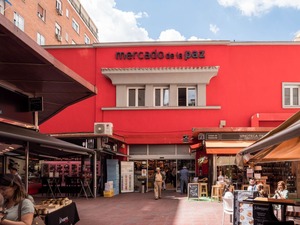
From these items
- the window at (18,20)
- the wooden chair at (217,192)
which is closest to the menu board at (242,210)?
the wooden chair at (217,192)

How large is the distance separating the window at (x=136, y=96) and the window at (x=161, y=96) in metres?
0.79

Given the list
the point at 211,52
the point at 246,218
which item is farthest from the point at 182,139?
the point at 246,218

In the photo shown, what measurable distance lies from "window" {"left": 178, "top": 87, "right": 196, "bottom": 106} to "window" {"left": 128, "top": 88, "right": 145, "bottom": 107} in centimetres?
219

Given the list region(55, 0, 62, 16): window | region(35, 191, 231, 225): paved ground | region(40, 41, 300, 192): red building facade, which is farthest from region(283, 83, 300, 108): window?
region(55, 0, 62, 16): window

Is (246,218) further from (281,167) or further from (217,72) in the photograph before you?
(217,72)

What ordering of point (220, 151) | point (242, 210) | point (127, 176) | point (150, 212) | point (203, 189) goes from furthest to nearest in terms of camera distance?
point (127, 176) < point (203, 189) < point (220, 151) < point (150, 212) < point (242, 210)

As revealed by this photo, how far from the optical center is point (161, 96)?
25625 millimetres

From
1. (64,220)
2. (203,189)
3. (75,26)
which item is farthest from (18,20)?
(64,220)

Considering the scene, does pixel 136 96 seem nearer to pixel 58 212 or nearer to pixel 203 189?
pixel 203 189

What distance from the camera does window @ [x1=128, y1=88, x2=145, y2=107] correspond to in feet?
84.2

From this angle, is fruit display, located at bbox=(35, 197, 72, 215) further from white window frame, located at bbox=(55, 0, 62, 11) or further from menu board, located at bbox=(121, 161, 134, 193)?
white window frame, located at bbox=(55, 0, 62, 11)

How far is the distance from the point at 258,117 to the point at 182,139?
4.46 meters

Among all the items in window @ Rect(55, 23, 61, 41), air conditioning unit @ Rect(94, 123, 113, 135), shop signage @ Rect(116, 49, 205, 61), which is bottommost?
air conditioning unit @ Rect(94, 123, 113, 135)

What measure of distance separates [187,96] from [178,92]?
0.58 m
